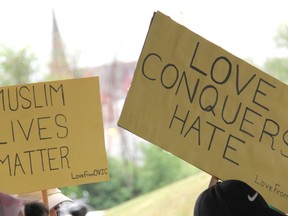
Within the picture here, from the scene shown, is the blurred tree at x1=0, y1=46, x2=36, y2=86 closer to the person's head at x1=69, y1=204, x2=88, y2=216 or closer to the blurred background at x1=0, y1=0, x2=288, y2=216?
the blurred background at x1=0, y1=0, x2=288, y2=216

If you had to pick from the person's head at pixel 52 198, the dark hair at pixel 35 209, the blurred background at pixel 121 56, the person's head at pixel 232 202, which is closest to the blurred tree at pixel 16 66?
the blurred background at pixel 121 56

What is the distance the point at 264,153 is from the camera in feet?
4.05

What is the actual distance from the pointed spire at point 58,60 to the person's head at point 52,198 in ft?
6.76

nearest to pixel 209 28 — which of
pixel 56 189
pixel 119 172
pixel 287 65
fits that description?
pixel 287 65

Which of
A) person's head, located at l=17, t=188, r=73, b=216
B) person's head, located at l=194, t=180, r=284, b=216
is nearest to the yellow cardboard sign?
person's head, located at l=17, t=188, r=73, b=216

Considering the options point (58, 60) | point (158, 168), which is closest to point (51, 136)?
point (58, 60)

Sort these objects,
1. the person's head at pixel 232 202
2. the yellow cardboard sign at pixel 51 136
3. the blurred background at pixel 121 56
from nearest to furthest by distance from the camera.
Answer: the person's head at pixel 232 202, the yellow cardboard sign at pixel 51 136, the blurred background at pixel 121 56

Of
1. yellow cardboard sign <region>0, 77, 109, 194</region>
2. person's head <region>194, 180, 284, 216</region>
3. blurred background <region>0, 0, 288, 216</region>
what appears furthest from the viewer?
blurred background <region>0, 0, 288, 216</region>

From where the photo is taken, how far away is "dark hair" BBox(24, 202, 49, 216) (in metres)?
1.17

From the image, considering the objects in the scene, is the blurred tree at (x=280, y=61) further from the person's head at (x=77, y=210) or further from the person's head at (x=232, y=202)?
the person's head at (x=232, y=202)

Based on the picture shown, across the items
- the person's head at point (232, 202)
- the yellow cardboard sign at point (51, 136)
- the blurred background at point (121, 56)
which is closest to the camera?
the person's head at point (232, 202)

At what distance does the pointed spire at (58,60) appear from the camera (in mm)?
3459

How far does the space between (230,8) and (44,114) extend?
192 cm

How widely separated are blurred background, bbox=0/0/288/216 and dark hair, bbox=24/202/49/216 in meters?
1.48
